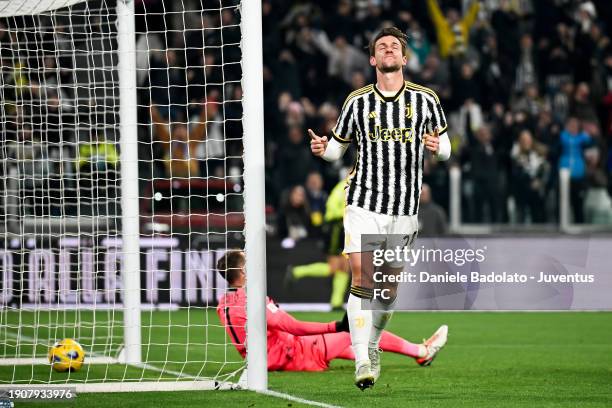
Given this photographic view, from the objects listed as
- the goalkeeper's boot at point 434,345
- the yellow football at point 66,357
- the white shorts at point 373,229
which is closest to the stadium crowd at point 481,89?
the goalkeeper's boot at point 434,345

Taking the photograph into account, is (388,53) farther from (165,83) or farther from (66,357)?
(165,83)

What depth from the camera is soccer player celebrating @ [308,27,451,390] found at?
327 inches

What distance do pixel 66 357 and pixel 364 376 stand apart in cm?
309

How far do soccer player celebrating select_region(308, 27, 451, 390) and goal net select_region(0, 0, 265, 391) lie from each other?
1.01 meters

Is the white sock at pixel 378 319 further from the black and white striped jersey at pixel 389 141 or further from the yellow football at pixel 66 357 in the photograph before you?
the yellow football at pixel 66 357

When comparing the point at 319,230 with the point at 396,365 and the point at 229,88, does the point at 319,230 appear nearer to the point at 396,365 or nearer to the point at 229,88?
the point at 229,88

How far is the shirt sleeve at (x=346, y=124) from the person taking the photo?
27.6 feet

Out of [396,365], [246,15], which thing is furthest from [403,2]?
[246,15]

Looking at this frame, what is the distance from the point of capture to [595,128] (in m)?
20.6

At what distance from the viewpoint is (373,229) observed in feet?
27.5

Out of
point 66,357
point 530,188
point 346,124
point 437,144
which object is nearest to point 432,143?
point 437,144

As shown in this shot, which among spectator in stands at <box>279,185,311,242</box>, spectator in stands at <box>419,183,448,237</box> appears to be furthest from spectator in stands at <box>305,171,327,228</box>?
spectator in stands at <box>419,183,448,237</box>

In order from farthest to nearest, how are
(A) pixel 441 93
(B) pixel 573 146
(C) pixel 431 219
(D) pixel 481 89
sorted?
(D) pixel 481 89 < (A) pixel 441 93 < (B) pixel 573 146 < (C) pixel 431 219

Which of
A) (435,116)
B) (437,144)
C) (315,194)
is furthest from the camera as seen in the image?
(315,194)
